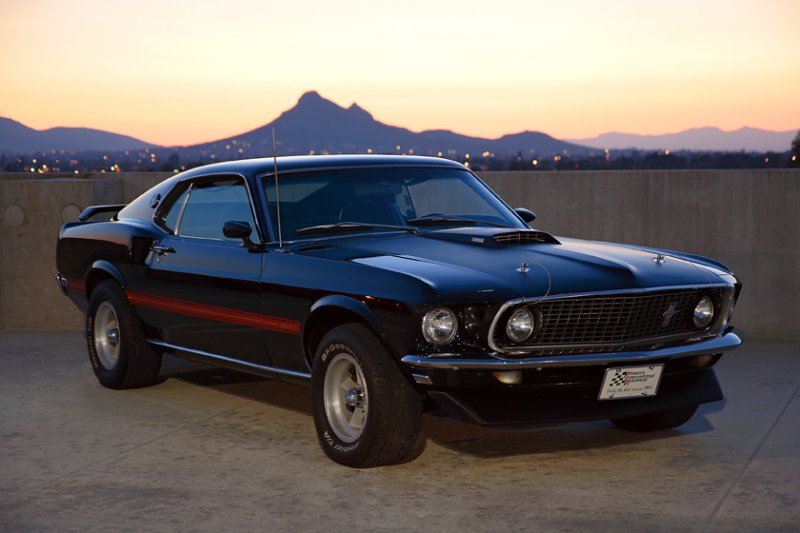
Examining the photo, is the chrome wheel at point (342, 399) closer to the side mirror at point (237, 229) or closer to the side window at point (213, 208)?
the side mirror at point (237, 229)

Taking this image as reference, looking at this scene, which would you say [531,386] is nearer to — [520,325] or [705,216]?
[520,325]

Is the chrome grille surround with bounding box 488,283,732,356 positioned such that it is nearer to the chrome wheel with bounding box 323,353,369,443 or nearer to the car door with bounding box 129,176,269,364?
the chrome wheel with bounding box 323,353,369,443

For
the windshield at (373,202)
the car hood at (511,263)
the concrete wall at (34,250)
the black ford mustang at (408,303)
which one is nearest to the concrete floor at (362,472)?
the black ford mustang at (408,303)

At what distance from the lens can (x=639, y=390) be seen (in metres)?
5.93

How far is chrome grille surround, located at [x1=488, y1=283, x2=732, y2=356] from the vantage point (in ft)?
18.6

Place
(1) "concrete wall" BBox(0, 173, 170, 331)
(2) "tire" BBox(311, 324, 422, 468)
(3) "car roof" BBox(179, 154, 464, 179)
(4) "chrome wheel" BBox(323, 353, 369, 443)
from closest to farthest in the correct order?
(2) "tire" BBox(311, 324, 422, 468)
(4) "chrome wheel" BBox(323, 353, 369, 443)
(3) "car roof" BBox(179, 154, 464, 179)
(1) "concrete wall" BBox(0, 173, 170, 331)

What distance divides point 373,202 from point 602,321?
1800 mm

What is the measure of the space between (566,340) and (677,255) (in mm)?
1351

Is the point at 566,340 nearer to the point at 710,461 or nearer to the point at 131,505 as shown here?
the point at 710,461

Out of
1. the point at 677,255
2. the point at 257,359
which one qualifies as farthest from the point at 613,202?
the point at 257,359

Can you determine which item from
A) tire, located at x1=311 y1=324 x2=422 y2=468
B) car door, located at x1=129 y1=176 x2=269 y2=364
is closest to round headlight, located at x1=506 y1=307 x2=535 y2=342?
tire, located at x1=311 y1=324 x2=422 y2=468

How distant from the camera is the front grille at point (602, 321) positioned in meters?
5.73

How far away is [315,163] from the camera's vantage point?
7.28m

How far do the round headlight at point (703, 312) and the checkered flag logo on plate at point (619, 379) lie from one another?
630mm
